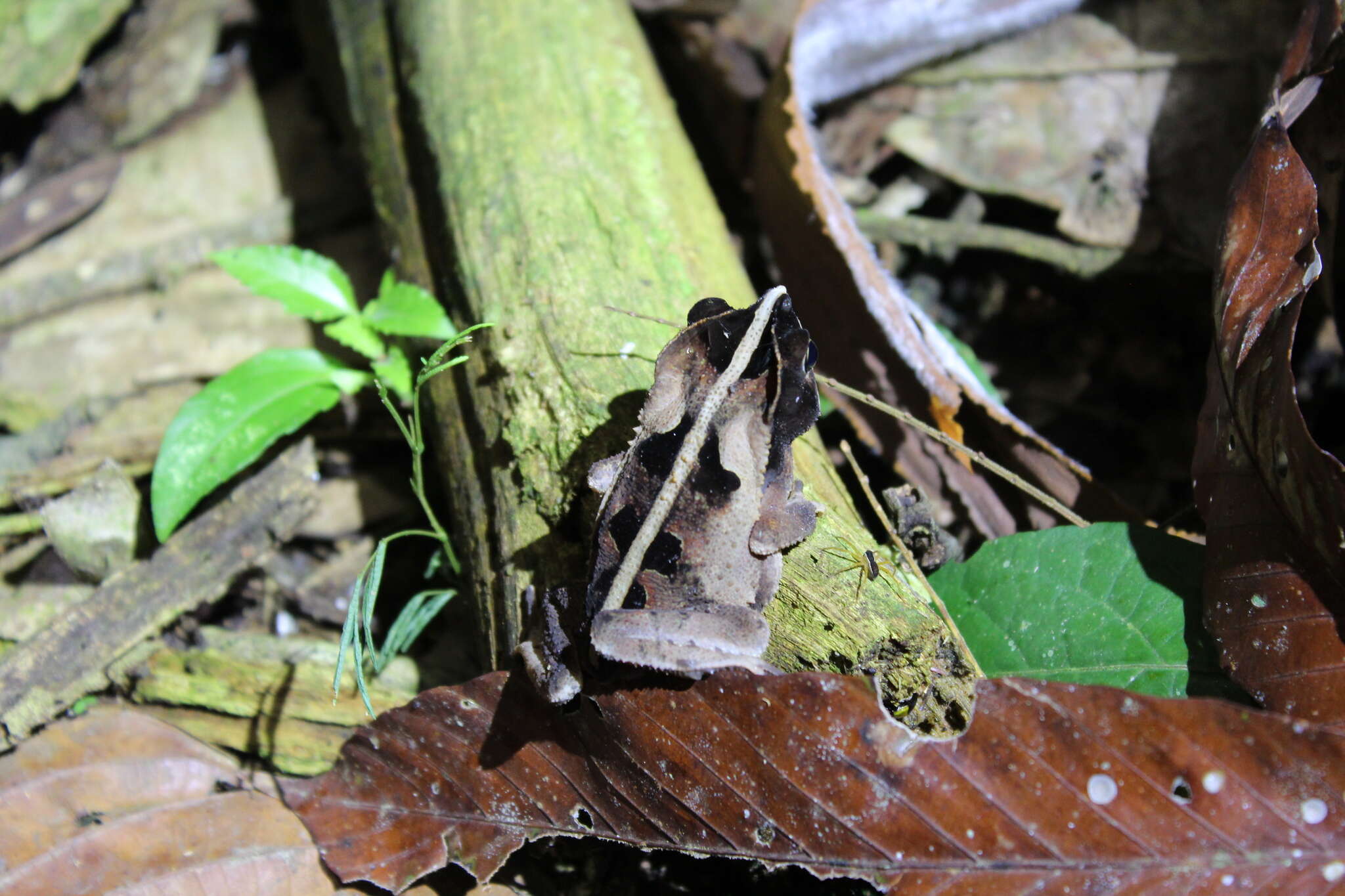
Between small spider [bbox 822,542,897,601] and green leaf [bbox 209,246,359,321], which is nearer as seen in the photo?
small spider [bbox 822,542,897,601]

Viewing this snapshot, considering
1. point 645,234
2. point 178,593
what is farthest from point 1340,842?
point 178,593

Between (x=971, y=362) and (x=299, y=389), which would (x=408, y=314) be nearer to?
(x=299, y=389)

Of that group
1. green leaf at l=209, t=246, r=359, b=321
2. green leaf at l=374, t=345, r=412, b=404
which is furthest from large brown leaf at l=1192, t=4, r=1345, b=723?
green leaf at l=209, t=246, r=359, b=321

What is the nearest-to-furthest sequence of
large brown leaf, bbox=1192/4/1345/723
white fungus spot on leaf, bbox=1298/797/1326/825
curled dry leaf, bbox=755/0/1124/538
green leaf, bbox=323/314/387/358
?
white fungus spot on leaf, bbox=1298/797/1326/825 → large brown leaf, bbox=1192/4/1345/723 → curled dry leaf, bbox=755/0/1124/538 → green leaf, bbox=323/314/387/358

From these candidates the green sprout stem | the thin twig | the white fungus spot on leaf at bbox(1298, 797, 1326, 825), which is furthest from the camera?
the thin twig

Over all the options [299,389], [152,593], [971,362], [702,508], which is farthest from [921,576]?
[152,593]

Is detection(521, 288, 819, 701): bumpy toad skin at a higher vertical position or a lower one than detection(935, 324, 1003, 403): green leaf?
higher

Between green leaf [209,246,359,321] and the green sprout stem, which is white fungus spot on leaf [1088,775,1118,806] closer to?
the green sprout stem
